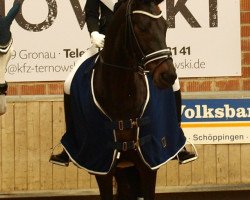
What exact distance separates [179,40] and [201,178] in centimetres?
151

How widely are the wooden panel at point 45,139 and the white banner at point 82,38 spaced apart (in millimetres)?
336

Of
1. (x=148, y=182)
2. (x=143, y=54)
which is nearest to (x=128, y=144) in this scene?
(x=148, y=182)

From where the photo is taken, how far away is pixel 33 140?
28.7 ft

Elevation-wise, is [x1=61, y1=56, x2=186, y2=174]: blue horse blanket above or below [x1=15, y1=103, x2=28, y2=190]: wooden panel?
above

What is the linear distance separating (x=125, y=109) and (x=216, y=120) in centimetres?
309

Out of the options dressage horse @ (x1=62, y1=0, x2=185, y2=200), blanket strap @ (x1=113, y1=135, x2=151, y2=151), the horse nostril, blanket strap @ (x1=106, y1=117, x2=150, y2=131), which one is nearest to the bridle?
dressage horse @ (x1=62, y1=0, x2=185, y2=200)

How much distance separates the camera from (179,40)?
880 centimetres

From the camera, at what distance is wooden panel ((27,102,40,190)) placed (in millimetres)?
8742

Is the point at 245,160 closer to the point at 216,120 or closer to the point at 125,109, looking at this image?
the point at 216,120

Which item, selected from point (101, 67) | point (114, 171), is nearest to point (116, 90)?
point (101, 67)

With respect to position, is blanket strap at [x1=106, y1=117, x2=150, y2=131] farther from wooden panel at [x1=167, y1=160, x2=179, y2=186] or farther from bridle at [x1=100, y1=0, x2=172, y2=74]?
wooden panel at [x1=167, y1=160, x2=179, y2=186]

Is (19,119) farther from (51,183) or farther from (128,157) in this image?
(128,157)

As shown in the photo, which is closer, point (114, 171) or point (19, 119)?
point (114, 171)

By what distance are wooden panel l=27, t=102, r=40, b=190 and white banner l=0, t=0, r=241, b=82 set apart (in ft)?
1.10
